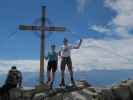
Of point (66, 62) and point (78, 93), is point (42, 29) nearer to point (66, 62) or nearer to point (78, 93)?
point (66, 62)

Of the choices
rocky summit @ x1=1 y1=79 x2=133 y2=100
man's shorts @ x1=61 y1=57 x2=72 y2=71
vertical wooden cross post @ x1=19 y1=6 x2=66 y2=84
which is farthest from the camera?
vertical wooden cross post @ x1=19 y1=6 x2=66 y2=84

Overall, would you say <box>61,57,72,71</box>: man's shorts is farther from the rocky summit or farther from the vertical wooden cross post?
the vertical wooden cross post

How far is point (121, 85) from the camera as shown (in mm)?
25484

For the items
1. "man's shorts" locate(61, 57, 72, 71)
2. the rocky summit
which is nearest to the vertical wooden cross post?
the rocky summit

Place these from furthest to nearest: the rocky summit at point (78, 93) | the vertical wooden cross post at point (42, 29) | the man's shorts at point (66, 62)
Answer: the vertical wooden cross post at point (42, 29) → the man's shorts at point (66, 62) → the rocky summit at point (78, 93)

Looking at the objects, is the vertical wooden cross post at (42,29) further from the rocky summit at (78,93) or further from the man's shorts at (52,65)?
the man's shorts at (52,65)

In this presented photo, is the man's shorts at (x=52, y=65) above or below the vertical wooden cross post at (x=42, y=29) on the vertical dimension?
below

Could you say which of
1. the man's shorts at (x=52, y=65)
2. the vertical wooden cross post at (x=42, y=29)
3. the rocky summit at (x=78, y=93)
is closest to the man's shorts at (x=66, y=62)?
the man's shorts at (x=52, y=65)

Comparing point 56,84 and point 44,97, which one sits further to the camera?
point 56,84

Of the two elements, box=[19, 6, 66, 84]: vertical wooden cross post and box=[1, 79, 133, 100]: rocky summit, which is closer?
box=[1, 79, 133, 100]: rocky summit

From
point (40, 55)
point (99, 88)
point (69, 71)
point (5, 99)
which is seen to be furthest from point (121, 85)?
point (5, 99)

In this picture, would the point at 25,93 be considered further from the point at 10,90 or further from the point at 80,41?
the point at 80,41

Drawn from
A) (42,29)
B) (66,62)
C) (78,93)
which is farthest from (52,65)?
(42,29)

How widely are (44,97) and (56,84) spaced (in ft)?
6.14
